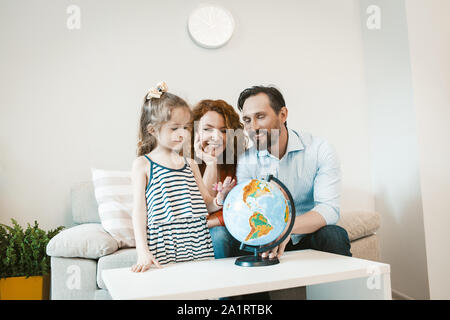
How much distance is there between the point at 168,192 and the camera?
4.46 feet

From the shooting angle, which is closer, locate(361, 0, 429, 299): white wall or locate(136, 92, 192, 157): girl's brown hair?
locate(136, 92, 192, 157): girl's brown hair

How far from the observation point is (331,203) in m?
1.48

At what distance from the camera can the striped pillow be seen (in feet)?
5.67

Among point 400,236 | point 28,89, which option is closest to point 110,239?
point 28,89

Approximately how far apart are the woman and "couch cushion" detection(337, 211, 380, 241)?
682 millimetres

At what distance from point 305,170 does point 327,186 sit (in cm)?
15

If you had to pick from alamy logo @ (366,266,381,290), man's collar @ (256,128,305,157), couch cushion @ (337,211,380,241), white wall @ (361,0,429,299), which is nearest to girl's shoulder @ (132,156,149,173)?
man's collar @ (256,128,305,157)

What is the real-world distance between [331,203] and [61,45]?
1.81 meters

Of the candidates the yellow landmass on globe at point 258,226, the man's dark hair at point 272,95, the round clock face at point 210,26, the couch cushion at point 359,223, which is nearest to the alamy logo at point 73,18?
the round clock face at point 210,26

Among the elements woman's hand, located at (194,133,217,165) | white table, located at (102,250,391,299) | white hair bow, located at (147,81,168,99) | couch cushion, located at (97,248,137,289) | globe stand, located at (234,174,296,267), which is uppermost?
white hair bow, located at (147,81,168,99)

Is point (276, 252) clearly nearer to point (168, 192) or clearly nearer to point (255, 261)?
point (255, 261)

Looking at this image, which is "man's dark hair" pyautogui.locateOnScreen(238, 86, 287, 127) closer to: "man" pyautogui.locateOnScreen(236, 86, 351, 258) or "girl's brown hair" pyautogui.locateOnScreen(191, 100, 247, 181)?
"man" pyautogui.locateOnScreen(236, 86, 351, 258)

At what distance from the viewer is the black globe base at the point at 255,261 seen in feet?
3.65
